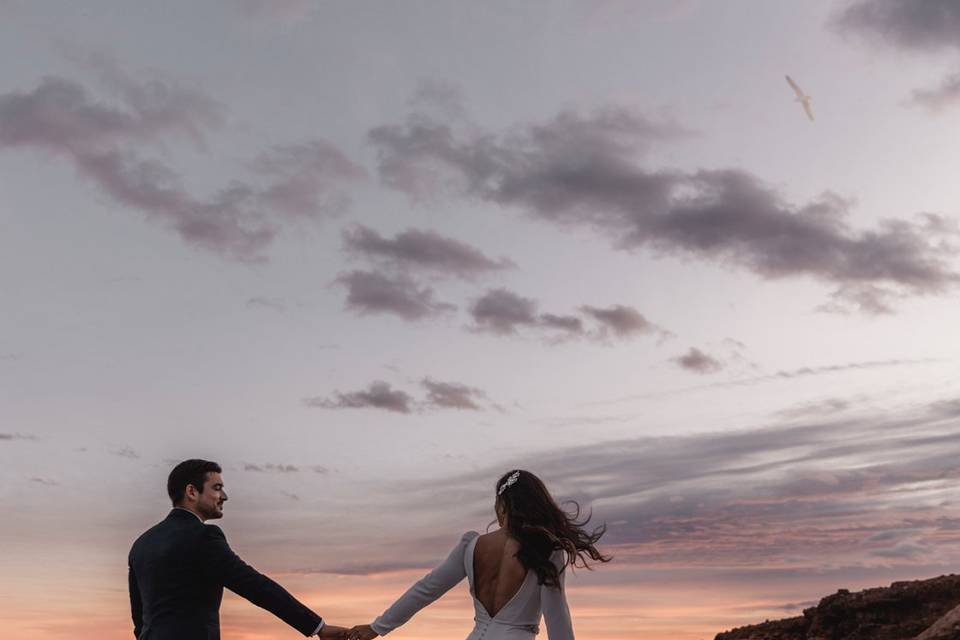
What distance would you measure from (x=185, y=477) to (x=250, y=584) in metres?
1.26

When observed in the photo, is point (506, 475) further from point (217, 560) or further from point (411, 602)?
point (217, 560)

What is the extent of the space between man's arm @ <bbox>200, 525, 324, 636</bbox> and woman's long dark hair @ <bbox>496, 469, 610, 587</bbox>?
103 inches

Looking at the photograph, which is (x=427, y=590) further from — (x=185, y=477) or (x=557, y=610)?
(x=185, y=477)

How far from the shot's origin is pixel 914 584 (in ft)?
50.4

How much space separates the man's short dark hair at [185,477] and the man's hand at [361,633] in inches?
90.8

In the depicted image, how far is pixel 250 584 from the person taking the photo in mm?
9969

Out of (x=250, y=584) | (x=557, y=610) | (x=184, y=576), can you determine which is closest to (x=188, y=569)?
(x=184, y=576)

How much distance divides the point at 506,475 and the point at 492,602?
113 centimetres

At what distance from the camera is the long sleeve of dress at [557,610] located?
8.99m

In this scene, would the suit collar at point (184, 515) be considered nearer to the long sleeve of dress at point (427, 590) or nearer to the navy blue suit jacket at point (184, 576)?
the navy blue suit jacket at point (184, 576)

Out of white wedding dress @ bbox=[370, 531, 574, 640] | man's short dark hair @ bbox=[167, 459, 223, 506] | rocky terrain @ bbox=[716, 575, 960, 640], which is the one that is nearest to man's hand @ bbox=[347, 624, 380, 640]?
white wedding dress @ bbox=[370, 531, 574, 640]

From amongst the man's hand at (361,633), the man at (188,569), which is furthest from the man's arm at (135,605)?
the man's hand at (361,633)

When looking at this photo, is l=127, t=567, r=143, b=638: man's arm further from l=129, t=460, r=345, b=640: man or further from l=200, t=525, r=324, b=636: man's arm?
l=200, t=525, r=324, b=636: man's arm

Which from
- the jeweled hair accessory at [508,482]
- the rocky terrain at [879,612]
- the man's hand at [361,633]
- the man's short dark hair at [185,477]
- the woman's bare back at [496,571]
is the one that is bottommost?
the rocky terrain at [879,612]
